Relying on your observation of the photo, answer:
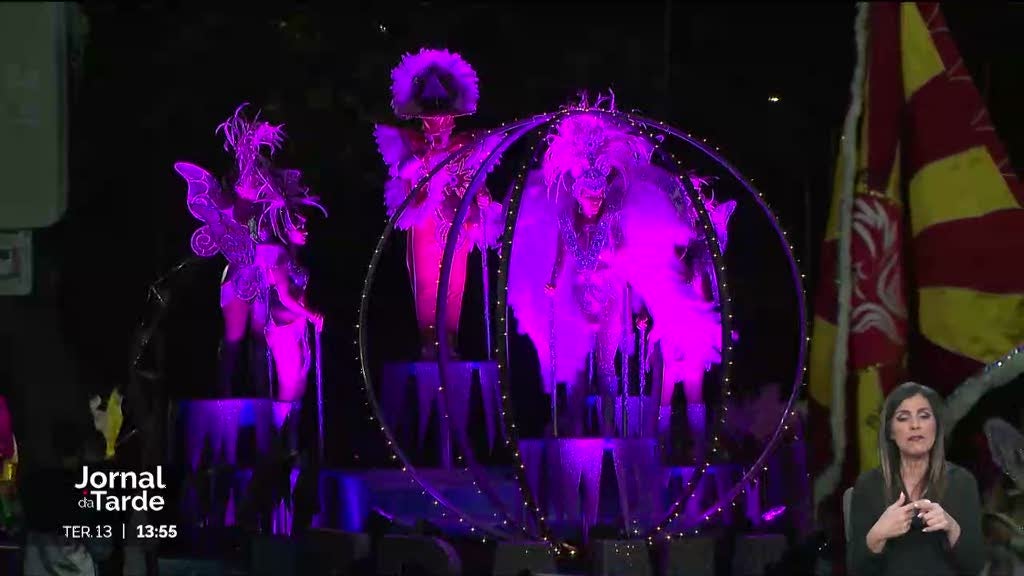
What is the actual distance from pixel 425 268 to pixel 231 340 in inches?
38.8

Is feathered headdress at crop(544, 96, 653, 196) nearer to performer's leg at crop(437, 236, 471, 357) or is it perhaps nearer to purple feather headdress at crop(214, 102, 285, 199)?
performer's leg at crop(437, 236, 471, 357)

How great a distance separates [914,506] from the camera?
3.82 m

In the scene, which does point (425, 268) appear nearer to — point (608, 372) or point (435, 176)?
point (435, 176)

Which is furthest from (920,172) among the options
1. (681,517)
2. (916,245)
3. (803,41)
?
(681,517)

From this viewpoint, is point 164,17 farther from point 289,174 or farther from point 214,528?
point 214,528

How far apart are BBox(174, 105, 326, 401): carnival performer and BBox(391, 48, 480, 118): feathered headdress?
0.65 meters

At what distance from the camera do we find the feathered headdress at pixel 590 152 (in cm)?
662

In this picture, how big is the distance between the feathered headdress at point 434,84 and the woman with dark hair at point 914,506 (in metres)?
3.39

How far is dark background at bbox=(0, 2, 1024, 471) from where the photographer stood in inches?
286

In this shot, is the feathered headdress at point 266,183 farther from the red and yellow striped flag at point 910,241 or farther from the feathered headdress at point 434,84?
the red and yellow striped flag at point 910,241

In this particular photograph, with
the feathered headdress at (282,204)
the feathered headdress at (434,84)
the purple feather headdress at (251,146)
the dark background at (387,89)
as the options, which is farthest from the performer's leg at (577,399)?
the purple feather headdress at (251,146)

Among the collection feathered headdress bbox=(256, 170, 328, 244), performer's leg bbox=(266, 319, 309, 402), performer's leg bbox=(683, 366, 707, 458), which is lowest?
performer's leg bbox=(683, 366, 707, 458)

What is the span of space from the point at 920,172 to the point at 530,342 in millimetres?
2022

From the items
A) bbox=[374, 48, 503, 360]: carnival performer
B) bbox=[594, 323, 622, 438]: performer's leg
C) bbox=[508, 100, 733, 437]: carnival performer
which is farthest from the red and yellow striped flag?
bbox=[374, 48, 503, 360]: carnival performer
